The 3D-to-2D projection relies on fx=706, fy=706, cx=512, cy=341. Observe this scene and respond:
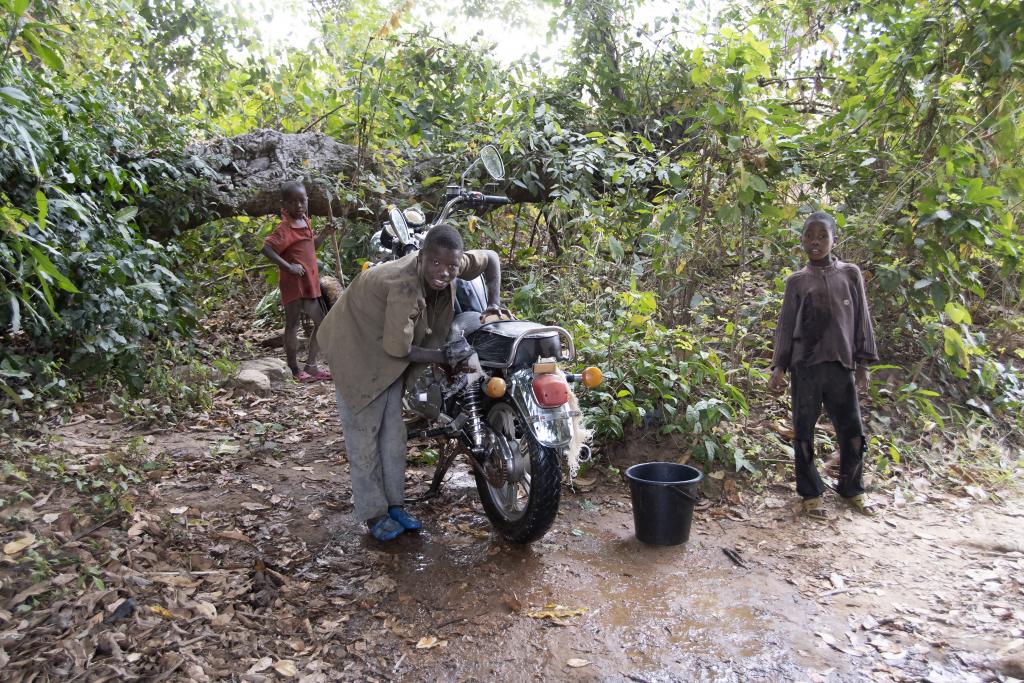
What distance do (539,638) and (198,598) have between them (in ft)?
4.94

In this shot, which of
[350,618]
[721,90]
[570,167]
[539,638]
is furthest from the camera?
[570,167]

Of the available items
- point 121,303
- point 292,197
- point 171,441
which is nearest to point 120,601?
point 171,441

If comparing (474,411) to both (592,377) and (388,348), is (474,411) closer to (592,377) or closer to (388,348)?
(388,348)

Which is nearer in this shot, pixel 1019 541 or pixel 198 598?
pixel 198 598

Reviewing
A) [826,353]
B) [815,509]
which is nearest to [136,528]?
[815,509]

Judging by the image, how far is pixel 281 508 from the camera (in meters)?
4.12

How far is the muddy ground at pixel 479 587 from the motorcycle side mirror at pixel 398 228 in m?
1.57

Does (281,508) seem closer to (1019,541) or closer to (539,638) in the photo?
(539,638)

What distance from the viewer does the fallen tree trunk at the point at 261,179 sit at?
22.0 ft

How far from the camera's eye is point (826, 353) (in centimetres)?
405

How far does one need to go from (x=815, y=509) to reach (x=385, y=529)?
2437mm

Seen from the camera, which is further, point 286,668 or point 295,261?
point 295,261

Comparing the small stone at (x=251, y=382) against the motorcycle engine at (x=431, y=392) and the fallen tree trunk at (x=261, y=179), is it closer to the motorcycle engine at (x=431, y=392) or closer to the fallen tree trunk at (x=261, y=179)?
the fallen tree trunk at (x=261, y=179)

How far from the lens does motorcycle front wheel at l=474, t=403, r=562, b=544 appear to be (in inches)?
127
